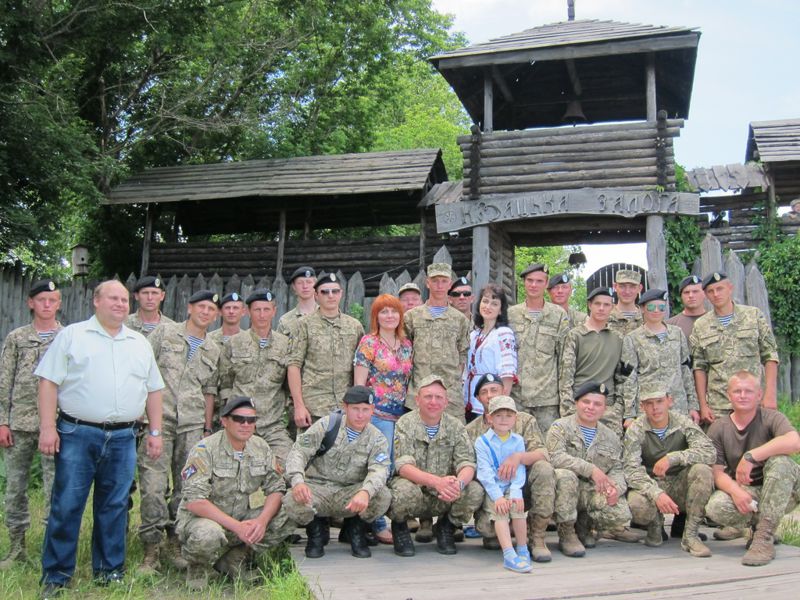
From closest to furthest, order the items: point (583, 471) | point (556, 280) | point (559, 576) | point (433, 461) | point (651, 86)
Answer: point (559, 576) → point (583, 471) → point (433, 461) → point (556, 280) → point (651, 86)

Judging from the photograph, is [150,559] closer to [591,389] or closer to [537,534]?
[537,534]

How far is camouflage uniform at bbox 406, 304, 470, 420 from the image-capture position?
6129 millimetres

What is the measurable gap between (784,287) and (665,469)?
25.3 feet

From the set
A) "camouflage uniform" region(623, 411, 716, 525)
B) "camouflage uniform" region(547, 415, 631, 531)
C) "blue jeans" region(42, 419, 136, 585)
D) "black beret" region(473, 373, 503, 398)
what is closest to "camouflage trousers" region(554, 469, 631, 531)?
"camouflage uniform" region(547, 415, 631, 531)

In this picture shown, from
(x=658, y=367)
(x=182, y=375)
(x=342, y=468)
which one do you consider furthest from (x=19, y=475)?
(x=658, y=367)

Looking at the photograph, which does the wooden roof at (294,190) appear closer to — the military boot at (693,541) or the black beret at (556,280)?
the black beret at (556,280)

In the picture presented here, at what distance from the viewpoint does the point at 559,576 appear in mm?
4711

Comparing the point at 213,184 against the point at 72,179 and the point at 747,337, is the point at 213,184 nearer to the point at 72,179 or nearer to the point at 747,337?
the point at 72,179

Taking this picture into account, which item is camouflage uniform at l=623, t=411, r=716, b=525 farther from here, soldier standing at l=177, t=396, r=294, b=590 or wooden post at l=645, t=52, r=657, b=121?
wooden post at l=645, t=52, r=657, b=121

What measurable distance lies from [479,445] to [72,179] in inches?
414

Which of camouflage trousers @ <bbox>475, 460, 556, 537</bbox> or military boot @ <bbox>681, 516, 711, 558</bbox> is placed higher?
camouflage trousers @ <bbox>475, 460, 556, 537</bbox>

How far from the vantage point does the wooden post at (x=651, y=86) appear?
12.4m

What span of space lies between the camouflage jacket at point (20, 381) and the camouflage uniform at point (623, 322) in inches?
178

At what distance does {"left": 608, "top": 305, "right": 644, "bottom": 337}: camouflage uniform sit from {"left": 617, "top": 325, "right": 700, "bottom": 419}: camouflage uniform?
294mm
